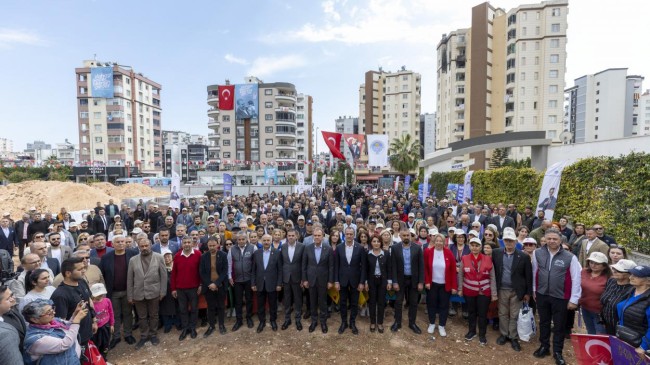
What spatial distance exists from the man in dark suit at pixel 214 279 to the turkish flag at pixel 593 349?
515 centimetres

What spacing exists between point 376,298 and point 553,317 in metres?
2.71

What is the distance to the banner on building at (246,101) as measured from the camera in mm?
60281

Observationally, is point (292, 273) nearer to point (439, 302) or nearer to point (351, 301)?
point (351, 301)

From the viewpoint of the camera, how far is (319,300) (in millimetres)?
5969

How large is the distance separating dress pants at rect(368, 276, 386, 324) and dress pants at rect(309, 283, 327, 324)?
83cm

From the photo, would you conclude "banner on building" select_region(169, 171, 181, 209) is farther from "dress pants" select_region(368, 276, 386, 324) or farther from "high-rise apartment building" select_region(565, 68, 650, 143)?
"high-rise apartment building" select_region(565, 68, 650, 143)

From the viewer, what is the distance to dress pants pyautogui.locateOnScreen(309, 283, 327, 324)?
591cm

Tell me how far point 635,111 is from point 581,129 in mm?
20145

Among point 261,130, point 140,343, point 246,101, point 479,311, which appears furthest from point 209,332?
point 246,101

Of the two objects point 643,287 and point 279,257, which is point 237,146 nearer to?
point 279,257

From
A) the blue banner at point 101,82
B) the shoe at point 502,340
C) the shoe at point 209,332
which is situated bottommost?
the shoe at point 209,332

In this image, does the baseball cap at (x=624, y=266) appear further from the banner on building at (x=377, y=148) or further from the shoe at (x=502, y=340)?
the banner on building at (x=377, y=148)

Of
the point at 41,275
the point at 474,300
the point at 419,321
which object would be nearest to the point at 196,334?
the point at 41,275

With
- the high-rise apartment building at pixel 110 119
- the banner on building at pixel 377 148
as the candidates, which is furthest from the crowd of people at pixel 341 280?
the high-rise apartment building at pixel 110 119
